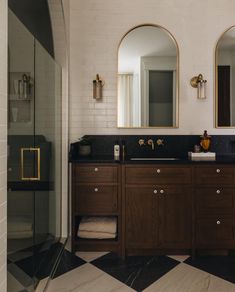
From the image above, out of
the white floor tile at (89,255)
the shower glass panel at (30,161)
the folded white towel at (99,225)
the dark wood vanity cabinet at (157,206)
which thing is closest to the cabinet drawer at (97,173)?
the dark wood vanity cabinet at (157,206)

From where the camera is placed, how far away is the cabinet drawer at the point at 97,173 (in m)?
2.34

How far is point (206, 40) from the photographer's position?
9.32 ft

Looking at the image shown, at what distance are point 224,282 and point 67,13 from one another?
2.98 meters

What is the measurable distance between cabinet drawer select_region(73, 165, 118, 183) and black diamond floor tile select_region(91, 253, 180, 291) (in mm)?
734

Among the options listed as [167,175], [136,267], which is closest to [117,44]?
[167,175]

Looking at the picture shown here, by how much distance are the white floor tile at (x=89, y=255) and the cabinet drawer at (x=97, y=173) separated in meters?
0.72

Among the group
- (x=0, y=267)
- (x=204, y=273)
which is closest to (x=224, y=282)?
(x=204, y=273)

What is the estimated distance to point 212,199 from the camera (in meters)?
2.34

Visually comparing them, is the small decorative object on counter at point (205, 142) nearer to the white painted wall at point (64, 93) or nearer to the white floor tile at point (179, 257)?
A: the white floor tile at point (179, 257)

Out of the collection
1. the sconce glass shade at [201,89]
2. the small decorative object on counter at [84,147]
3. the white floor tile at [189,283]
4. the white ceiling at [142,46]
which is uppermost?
the white ceiling at [142,46]

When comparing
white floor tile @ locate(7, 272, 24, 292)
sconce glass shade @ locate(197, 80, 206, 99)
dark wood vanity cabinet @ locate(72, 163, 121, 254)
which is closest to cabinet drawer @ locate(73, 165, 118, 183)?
dark wood vanity cabinet @ locate(72, 163, 121, 254)

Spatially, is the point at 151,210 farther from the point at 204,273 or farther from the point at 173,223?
the point at 204,273

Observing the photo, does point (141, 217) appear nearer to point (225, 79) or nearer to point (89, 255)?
point (89, 255)

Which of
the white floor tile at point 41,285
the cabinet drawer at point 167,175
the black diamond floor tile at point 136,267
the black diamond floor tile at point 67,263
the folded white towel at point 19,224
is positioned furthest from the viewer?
the cabinet drawer at point 167,175
